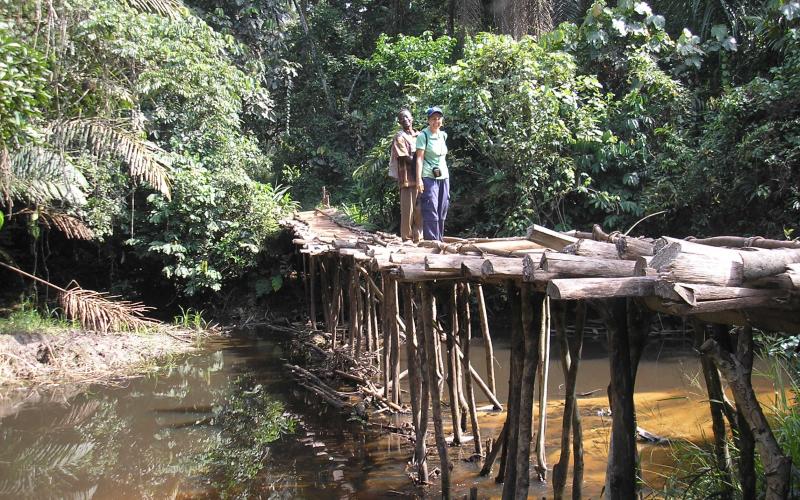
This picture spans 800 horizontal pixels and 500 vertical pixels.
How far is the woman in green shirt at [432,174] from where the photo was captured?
7.87 metres

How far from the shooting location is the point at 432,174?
802 cm

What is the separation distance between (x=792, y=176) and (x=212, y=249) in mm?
10047

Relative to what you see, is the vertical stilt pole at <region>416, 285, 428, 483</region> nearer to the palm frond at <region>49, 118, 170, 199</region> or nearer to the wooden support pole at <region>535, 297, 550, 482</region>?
the wooden support pole at <region>535, 297, 550, 482</region>

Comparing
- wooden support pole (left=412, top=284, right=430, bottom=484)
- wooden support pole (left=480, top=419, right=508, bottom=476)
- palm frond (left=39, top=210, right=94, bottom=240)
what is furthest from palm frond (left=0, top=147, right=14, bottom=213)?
wooden support pole (left=480, top=419, right=508, bottom=476)

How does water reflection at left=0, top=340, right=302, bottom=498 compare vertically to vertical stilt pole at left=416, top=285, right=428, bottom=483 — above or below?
below

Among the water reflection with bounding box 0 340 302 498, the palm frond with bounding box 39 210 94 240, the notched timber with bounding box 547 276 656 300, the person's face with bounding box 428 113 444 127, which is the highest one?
the person's face with bounding box 428 113 444 127

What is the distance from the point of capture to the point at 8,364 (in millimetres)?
10062

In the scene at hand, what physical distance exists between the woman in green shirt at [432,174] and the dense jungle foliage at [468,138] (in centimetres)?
396

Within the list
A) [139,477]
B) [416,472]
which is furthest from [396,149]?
[139,477]

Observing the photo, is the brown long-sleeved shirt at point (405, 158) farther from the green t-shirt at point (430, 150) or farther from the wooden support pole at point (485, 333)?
the wooden support pole at point (485, 333)

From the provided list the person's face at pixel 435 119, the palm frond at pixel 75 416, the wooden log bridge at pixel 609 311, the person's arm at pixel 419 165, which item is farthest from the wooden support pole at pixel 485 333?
the palm frond at pixel 75 416

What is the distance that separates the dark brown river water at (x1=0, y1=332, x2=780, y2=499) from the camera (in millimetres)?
6410

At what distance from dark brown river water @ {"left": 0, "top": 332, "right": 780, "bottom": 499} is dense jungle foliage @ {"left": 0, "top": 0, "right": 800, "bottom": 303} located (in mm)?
2850

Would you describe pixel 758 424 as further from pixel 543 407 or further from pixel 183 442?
pixel 183 442
